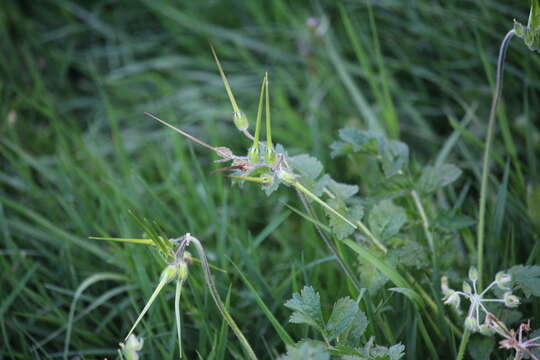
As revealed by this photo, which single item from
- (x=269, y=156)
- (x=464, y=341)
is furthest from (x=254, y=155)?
(x=464, y=341)

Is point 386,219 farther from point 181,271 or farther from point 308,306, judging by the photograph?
point 181,271

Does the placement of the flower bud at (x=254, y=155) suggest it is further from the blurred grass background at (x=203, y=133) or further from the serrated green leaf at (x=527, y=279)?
the serrated green leaf at (x=527, y=279)

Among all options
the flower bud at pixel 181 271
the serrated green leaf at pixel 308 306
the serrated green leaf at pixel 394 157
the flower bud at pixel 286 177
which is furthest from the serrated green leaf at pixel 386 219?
the flower bud at pixel 181 271

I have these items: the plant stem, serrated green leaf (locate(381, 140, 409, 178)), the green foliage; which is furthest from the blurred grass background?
the green foliage

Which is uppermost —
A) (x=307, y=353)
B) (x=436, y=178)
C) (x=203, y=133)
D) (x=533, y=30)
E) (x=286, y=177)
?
(x=533, y=30)

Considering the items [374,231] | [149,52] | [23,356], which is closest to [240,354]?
[374,231]

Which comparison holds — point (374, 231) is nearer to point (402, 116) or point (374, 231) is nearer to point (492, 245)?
point (492, 245)
